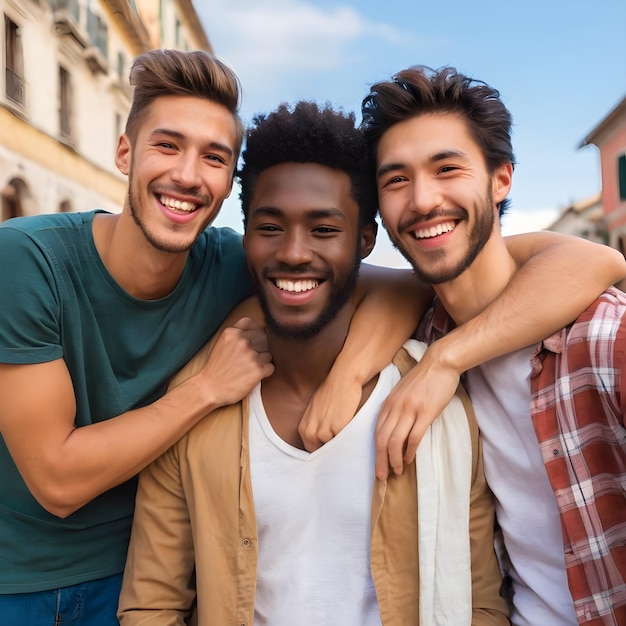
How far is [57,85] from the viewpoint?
26.0 ft

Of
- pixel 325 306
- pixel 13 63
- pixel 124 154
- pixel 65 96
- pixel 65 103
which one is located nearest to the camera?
pixel 325 306

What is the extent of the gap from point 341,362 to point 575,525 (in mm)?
835

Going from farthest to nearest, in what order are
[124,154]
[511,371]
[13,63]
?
[13,63] → [124,154] → [511,371]

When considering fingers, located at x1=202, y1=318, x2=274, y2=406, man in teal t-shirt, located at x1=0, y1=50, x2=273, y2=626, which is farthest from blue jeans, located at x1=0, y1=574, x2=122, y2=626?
fingers, located at x1=202, y1=318, x2=274, y2=406

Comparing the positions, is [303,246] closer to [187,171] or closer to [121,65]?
[187,171]

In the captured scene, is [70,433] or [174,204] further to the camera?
[174,204]

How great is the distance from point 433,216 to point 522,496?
0.91 m

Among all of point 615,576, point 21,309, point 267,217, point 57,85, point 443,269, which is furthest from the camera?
point 57,85

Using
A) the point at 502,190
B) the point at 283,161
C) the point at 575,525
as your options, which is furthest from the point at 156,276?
the point at 575,525

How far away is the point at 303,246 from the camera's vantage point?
2.08 meters

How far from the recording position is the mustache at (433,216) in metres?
1.95

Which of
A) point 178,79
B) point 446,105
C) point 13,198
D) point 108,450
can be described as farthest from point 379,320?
point 13,198

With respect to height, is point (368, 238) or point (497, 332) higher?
point (368, 238)

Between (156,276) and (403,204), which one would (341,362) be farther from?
(156,276)
